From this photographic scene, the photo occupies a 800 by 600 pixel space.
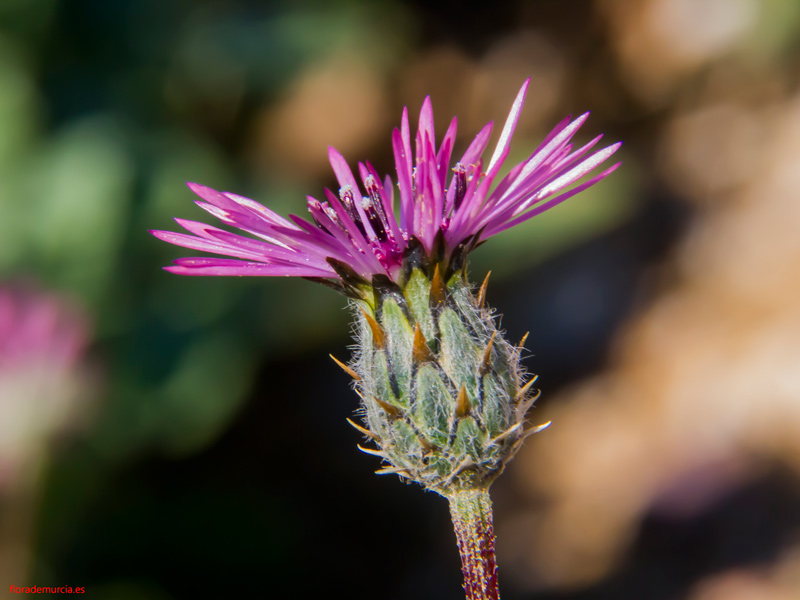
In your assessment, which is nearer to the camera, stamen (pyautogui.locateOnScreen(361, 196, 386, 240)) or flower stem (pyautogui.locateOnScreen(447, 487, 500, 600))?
flower stem (pyautogui.locateOnScreen(447, 487, 500, 600))

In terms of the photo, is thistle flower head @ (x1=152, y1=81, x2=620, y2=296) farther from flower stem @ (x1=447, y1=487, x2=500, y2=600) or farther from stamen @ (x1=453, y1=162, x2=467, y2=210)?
flower stem @ (x1=447, y1=487, x2=500, y2=600)

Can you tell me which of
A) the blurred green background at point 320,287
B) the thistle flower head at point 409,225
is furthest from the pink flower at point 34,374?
the thistle flower head at point 409,225

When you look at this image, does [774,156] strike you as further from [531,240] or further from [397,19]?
[397,19]

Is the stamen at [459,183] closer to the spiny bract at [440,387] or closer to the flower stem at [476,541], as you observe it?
the spiny bract at [440,387]

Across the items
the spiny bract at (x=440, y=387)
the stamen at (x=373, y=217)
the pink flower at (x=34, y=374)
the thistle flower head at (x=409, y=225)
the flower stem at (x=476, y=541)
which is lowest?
the flower stem at (x=476, y=541)

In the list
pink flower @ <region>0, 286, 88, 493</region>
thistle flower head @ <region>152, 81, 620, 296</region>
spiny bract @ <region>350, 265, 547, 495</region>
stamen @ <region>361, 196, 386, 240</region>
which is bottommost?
spiny bract @ <region>350, 265, 547, 495</region>

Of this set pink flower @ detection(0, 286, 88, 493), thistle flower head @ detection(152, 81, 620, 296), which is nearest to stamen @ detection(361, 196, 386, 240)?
thistle flower head @ detection(152, 81, 620, 296)

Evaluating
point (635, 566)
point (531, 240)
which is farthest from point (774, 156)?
point (635, 566)
